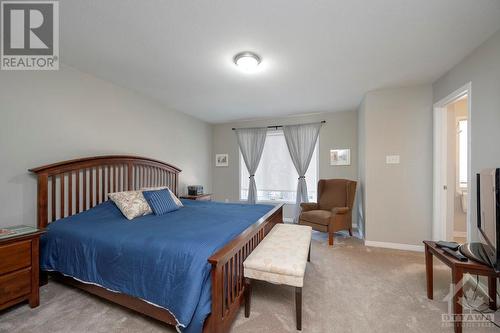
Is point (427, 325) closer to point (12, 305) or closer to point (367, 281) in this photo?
point (367, 281)

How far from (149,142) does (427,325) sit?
4022 millimetres

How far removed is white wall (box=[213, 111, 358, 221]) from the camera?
432 cm

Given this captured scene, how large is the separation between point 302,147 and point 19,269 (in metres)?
4.42

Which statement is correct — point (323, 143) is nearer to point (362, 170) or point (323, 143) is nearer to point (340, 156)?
point (340, 156)

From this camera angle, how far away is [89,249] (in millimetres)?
1755

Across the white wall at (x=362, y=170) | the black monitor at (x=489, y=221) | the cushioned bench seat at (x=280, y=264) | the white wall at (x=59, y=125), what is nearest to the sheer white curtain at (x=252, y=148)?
the white wall at (x=59, y=125)

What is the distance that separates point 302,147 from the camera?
4590 millimetres

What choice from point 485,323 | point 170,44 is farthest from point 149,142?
point 485,323

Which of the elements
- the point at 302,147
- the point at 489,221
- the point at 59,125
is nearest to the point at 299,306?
the point at 489,221

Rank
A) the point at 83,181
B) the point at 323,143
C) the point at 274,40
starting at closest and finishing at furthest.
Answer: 1. the point at 274,40
2. the point at 83,181
3. the point at 323,143

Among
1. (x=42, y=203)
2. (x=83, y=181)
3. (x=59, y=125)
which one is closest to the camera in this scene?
(x=42, y=203)

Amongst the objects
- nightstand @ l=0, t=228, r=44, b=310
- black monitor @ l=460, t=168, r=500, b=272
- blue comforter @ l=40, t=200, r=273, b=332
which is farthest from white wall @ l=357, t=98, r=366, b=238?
nightstand @ l=0, t=228, r=44, b=310

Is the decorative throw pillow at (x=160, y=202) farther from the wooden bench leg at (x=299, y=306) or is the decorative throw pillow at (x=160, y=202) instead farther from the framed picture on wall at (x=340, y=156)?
the framed picture on wall at (x=340, y=156)

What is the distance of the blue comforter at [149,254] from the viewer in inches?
53.0
